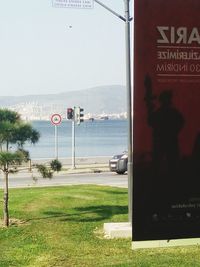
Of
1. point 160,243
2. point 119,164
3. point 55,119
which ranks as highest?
point 55,119

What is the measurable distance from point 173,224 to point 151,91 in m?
0.89

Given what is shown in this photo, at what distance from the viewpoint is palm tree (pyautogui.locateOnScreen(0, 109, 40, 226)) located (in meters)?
13.1

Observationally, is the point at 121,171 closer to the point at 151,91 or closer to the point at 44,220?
the point at 44,220

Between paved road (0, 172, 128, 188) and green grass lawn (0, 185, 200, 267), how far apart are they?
26.1 feet

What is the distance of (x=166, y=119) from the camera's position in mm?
3199

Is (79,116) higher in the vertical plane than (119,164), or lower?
higher

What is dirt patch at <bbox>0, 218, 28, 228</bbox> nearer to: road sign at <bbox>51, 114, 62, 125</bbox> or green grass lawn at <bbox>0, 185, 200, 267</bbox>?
green grass lawn at <bbox>0, 185, 200, 267</bbox>

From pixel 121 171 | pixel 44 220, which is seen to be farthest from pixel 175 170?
pixel 121 171

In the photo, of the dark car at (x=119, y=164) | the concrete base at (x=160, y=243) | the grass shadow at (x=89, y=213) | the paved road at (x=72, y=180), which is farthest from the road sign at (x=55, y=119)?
the concrete base at (x=160, y=243)

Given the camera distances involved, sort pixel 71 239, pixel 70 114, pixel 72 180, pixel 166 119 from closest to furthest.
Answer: pixel 166 119 < pixel 71 239 < pixel 72 180 < pixel 70 114

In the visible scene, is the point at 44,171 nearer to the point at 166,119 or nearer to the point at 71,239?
the point at 71,239

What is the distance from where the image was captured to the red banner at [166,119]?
3.08 metres

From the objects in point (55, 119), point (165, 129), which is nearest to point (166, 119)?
point (165, 129)

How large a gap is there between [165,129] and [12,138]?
417 inches
